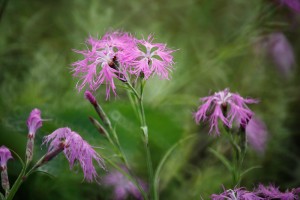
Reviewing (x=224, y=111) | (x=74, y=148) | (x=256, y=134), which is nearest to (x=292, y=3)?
(x=256, y=134)

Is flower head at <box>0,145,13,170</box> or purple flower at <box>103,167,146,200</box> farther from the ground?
flower head at <box>0,145,13,170</box>

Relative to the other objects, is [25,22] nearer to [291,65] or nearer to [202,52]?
[202,52]

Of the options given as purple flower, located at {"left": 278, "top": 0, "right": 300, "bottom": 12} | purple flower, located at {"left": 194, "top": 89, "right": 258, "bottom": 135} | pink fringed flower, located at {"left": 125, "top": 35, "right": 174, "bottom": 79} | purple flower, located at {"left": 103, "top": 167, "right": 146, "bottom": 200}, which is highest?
purple flower, located at {"left": 278, "top": 0, "right": 300, "bottom": 12}

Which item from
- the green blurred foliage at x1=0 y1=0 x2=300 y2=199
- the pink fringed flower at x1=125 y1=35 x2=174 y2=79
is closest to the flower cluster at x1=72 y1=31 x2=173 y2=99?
the pink fringed flower at x1=125 y1=35 x2=174 y2=79

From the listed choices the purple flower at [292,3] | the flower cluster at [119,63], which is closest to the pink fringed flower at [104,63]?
the flower cluster at [119,63]

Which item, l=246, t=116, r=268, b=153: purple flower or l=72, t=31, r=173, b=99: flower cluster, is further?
l=246, t=116, r=268, b=153: purple flower

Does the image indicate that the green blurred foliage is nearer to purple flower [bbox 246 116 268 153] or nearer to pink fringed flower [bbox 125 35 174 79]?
purple flower [bbox 246 116 268 153]

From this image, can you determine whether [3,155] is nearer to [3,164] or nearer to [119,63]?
[3,164]

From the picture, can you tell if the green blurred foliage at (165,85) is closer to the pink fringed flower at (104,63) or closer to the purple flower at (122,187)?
the purple flower at (122,187)
